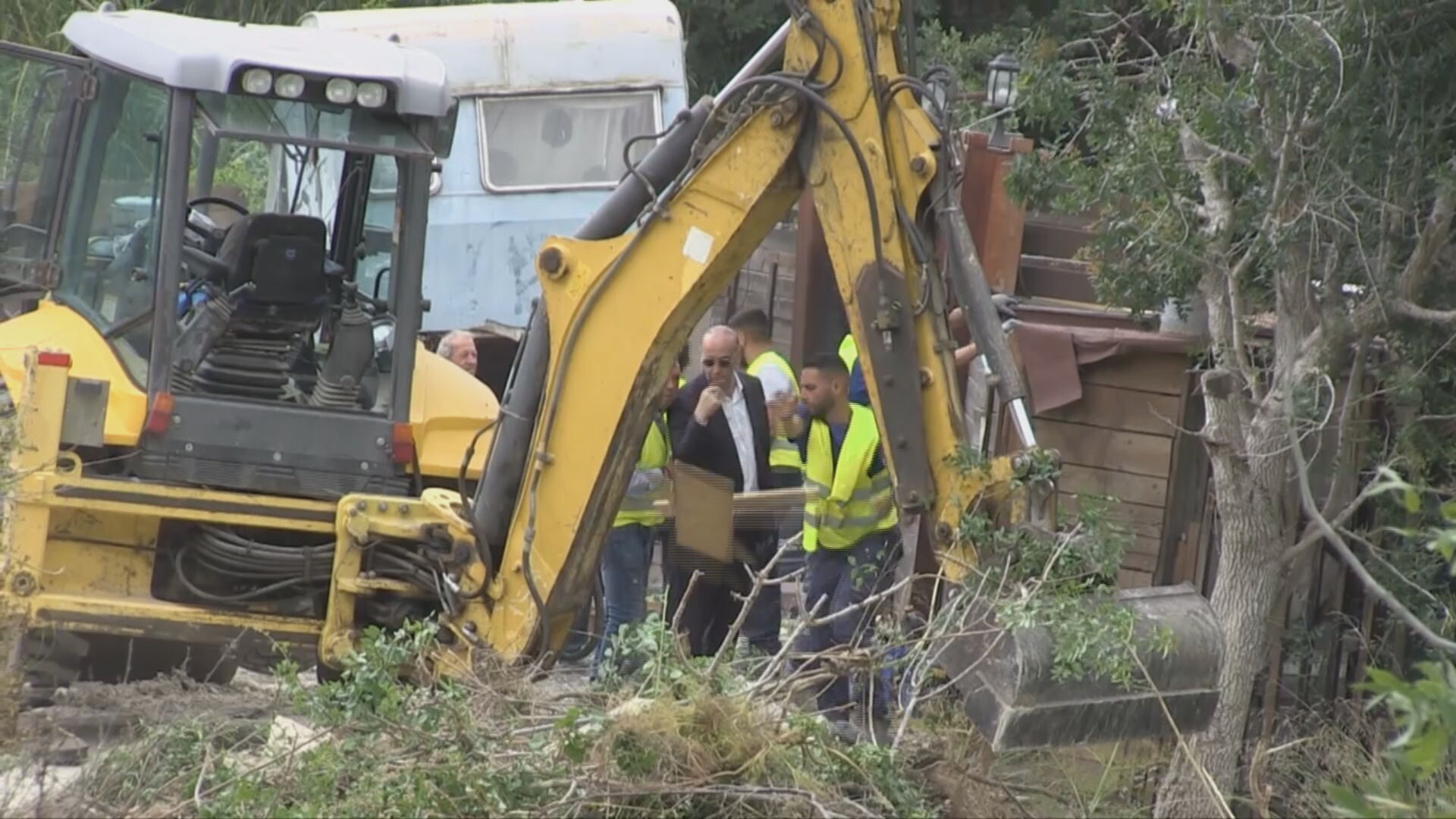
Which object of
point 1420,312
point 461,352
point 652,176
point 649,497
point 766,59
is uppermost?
point 766,59

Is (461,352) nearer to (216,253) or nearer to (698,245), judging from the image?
(216,253)

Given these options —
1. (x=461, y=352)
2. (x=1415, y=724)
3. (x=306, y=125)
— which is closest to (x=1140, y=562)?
(x=461, y=352)

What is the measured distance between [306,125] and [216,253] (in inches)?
24.0

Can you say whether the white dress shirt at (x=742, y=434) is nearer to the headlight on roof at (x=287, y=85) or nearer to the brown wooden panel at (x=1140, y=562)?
the brown wooden panel at (x=1140, y=562)

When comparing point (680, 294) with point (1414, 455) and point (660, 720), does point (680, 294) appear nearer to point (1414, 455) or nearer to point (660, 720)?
point (660, 720)

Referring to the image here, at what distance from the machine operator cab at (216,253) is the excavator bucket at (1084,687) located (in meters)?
2.60

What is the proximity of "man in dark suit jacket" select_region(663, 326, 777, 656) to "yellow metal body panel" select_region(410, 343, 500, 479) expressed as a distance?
145 cm

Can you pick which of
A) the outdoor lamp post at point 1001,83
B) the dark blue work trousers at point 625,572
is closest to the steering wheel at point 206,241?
the dark blue work trousers at point 625,572

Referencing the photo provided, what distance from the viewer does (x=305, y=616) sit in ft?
26.1

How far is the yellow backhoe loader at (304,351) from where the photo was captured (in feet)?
23.7

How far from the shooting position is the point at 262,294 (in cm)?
772

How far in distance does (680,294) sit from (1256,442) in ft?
7.38

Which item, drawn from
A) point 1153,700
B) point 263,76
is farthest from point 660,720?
point 263,76

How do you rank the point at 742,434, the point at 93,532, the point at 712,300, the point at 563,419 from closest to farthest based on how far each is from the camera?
1. the point at 712,300
2. the point at 563,419
3. the point at 93,532
4. the point at 742,434
